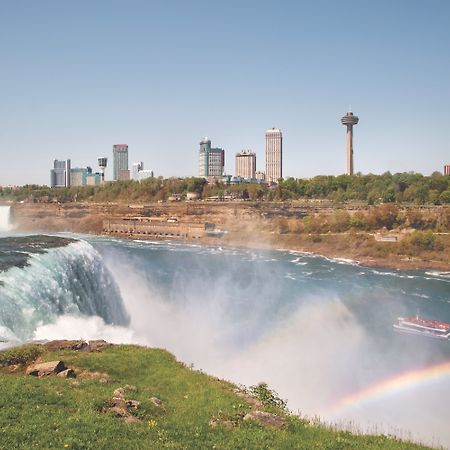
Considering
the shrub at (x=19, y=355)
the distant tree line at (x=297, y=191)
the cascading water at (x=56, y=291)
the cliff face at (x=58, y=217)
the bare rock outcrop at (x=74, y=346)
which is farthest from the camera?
the distant tree line at (x=297, y=191)

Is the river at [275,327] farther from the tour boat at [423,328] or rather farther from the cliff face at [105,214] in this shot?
the cliff face at [105,214]

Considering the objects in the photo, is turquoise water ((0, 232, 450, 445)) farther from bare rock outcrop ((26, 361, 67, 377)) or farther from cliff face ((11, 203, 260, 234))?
cliff face ((11, 203, 260, 234))

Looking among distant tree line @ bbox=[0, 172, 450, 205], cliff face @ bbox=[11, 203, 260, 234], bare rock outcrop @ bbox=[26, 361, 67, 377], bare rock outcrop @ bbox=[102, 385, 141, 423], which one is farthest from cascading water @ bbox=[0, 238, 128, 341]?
distant tree line @ bbox=[0, 172, 450, 205]

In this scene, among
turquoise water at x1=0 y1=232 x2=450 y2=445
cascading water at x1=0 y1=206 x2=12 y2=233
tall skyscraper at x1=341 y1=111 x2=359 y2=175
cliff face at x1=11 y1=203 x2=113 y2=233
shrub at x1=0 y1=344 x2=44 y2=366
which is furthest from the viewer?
tall skyscraper at x1=341 y1=111 x2=359 y2=175

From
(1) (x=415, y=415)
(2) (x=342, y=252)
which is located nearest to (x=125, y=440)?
(1) (x=415, y=415)

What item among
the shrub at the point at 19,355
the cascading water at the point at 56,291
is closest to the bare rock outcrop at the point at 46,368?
the shrub at the point at 19,355
